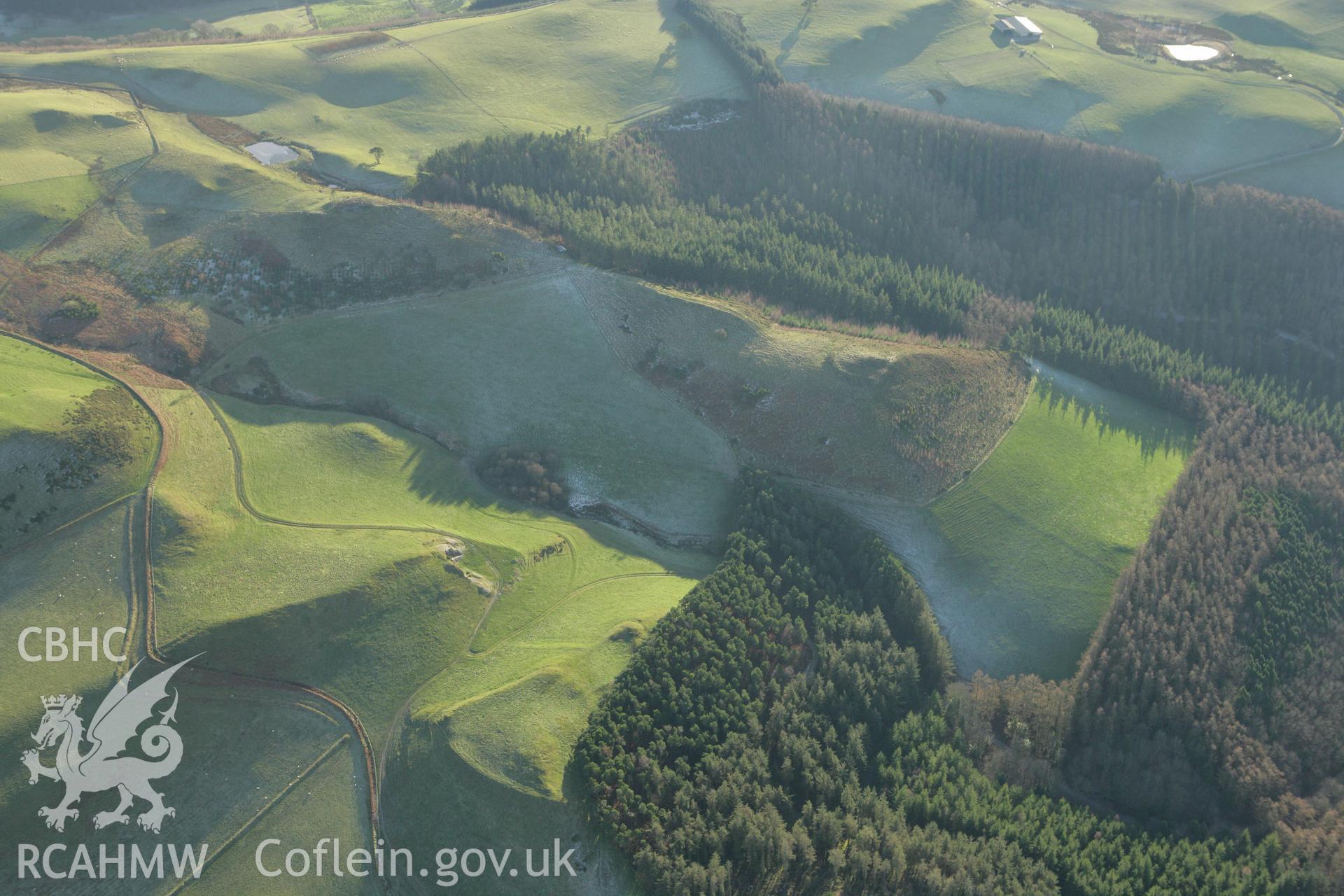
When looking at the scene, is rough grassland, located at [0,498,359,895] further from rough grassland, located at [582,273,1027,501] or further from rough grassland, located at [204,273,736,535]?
rough grassland, located at [582,273,1027,501]

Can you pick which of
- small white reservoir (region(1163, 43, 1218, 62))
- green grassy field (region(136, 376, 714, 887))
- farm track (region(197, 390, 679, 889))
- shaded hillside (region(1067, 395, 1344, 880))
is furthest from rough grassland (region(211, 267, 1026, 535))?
small white reservoir (region(1163, 43, 1218, 62))

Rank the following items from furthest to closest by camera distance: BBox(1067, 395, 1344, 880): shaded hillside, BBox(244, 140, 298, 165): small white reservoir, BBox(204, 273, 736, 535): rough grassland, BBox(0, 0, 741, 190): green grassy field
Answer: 1. BBox(0, 0, 741, 190): green grassy field
2. BBox(244, 140, 298, 165): small white reservoir
3. BBox(204, 273, 736, 535): rough grassland
4. BBox(1067, 395, 1344, 880): shaded hillside

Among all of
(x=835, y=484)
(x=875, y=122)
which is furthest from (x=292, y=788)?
(x=875, y=122)

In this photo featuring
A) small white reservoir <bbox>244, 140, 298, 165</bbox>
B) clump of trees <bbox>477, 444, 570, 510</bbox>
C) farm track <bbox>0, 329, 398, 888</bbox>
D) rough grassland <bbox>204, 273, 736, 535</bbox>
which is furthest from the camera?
small white reservoir <bbox>244, 140, 298, 165</bbox>

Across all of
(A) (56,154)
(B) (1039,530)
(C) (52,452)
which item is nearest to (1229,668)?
(B) (1039,530)

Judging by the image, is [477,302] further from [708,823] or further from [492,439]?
[708,823]
